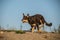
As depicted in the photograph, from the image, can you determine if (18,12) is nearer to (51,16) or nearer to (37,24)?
(37,24)

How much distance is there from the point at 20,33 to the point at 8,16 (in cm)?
29

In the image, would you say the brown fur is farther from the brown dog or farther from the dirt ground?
the dirt ground

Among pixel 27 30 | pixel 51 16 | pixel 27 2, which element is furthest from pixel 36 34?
pixel 27 2

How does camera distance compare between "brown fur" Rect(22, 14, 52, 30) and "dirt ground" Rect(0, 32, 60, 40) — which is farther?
"brown fur" Rect(22, 14, 52, 30)

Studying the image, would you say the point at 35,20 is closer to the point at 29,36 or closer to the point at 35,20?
the point at 35,20

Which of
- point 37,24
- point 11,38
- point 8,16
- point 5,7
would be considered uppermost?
point 5,7

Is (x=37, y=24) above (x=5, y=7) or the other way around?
the other way around

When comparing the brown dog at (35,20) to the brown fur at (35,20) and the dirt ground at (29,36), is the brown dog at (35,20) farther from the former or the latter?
the dirt ground at (29,36)

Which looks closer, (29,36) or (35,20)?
(29,36)

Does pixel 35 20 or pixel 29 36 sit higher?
pixel 35 20

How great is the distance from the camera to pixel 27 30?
1.81m

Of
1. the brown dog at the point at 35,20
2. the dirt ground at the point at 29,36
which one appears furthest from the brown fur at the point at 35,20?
the dirt ground at the point at 29,36

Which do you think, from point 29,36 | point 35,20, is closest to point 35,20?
point 35,20

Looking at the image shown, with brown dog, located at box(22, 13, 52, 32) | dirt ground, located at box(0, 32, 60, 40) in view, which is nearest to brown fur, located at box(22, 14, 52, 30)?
brown dog, located at box(22, 13, 52, 32)
